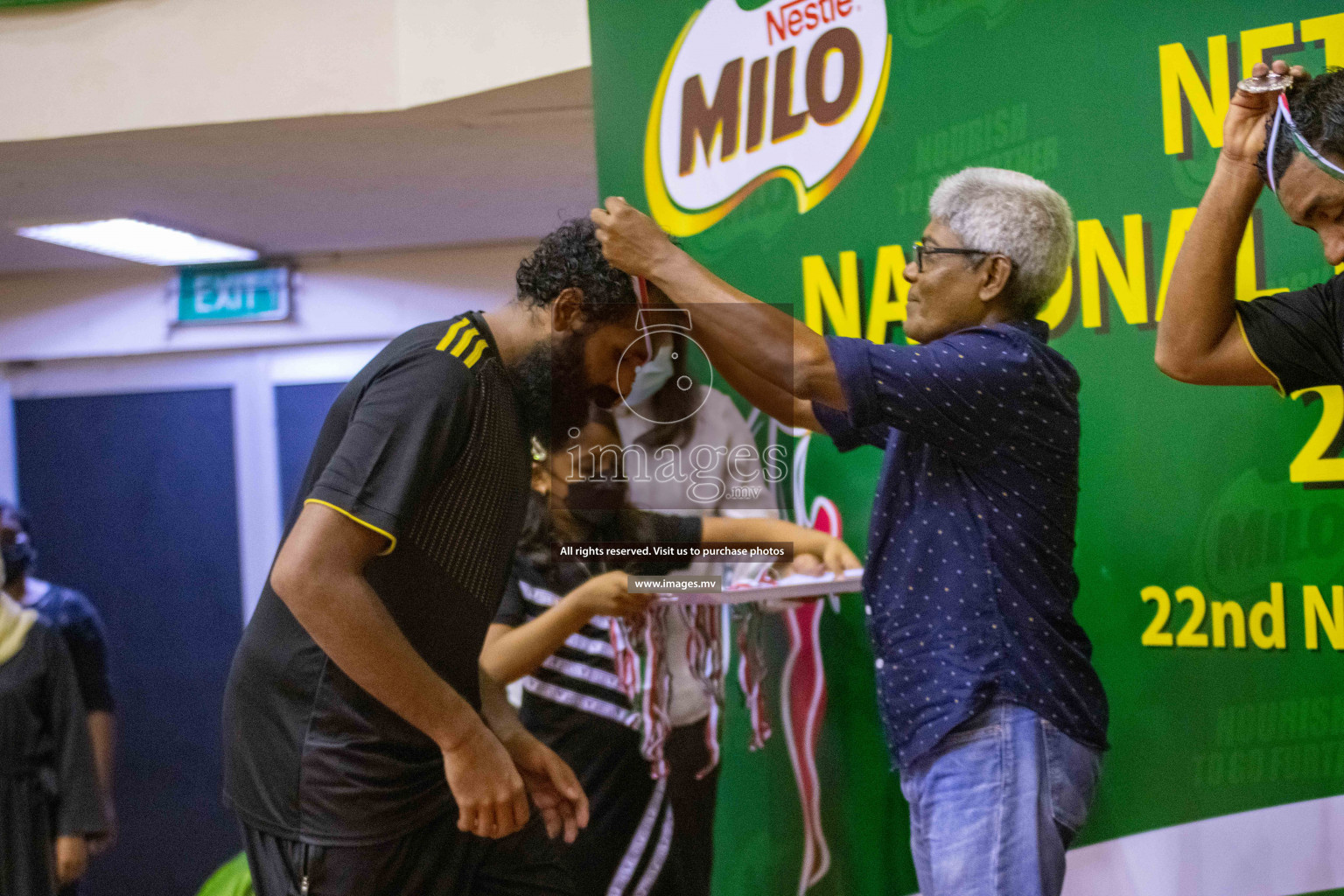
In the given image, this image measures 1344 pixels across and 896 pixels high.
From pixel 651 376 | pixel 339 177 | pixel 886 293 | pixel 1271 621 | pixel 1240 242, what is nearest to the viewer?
pixel 1240 242

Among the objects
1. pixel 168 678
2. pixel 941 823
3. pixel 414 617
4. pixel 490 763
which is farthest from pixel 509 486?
pixel 168 678

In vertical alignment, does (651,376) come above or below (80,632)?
above

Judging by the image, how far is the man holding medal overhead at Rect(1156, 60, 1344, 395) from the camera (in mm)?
1250

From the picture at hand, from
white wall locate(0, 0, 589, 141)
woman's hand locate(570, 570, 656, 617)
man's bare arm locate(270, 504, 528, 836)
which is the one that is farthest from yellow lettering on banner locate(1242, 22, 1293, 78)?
man's bare arm locate(270, 504, 528, 836)

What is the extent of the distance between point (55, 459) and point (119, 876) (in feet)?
6.51

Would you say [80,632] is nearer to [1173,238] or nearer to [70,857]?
[70,857]

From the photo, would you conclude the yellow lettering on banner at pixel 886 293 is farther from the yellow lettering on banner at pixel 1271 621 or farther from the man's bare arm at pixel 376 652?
the man's bare arm at pixel 376 652

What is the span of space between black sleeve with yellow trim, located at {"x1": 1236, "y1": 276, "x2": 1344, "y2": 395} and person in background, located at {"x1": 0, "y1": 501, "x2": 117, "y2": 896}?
3272 millimetres

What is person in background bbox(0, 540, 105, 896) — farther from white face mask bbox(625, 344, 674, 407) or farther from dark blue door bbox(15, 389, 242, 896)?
white face mask bbox(625, 344, 674, 407)

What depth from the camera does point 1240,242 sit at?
4.77ft

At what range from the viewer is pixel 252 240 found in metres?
4.52

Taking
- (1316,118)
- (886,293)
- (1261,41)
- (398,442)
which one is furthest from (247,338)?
(1316,118)

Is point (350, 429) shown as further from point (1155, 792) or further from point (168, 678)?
point (168, 678)

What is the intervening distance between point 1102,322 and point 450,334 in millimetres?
1273
